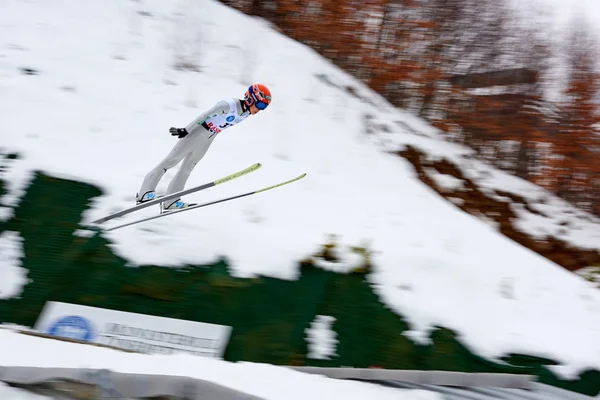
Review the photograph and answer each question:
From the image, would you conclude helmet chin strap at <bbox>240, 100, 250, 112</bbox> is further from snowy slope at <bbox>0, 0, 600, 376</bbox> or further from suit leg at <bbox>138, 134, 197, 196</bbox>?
snowy slope at <bbox>0, 0, 600, 376</bbox>

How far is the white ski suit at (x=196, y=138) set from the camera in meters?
4.84

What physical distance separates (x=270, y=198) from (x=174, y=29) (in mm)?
5271

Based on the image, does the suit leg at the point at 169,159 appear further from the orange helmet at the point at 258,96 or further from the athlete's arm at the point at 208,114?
the orange helmet at the point at 258,96

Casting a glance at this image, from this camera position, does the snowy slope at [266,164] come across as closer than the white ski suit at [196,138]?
No

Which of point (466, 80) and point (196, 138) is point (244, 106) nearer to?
point (196, 138)

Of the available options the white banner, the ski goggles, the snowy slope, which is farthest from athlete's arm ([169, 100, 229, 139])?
the white banner

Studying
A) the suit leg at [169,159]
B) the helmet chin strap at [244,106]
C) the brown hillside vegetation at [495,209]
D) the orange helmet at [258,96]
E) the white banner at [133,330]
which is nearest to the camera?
the white banner at [133,330]

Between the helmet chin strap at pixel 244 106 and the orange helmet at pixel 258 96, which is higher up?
the orange helmet at pixel 258 96

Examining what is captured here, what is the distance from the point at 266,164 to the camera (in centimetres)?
697

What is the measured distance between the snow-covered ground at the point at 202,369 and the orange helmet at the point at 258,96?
2.39 m

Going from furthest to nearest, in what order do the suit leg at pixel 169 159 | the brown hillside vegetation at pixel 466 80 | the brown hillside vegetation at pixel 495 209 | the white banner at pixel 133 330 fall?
the brown hillside vegetation at pixel 466 80
the brown hillside vegetation at pixel 495 209
the suit leg at pixel 169 159
the white banner at pixel 133 330

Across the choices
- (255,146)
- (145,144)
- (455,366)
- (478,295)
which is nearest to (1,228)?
(145,144)

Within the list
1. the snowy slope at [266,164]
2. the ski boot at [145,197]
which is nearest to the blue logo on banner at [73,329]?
the snowy slope at [266,164]

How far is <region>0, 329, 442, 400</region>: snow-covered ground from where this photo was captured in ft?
10.4
